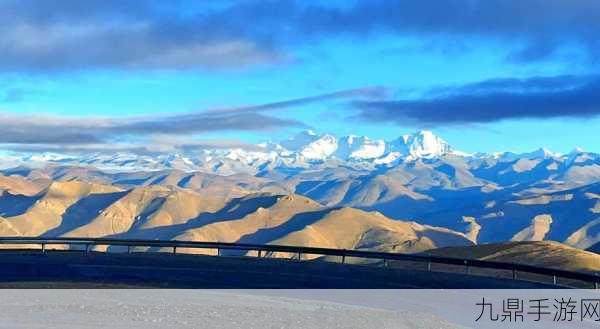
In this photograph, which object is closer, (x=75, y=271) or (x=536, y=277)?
(x=75, y=271)

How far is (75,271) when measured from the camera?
26750 mm

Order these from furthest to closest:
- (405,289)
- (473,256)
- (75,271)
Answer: (473,256) < (75,271) < (405,289)

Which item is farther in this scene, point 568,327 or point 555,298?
point 555,298

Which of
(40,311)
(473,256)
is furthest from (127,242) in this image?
(473,256)

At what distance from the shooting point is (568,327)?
15.8 m

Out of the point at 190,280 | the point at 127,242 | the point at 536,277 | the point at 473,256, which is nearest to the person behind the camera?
the point at 190,280

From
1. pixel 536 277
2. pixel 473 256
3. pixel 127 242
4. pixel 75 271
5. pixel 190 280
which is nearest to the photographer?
pixel 190 280

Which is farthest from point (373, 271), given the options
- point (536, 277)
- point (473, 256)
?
point (473, 256)

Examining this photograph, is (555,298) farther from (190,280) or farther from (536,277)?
(536,277)

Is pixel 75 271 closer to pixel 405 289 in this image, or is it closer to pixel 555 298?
pixel 405 289

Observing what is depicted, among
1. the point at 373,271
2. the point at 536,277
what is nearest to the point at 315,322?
the point at 373,271

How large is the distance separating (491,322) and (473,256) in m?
44.3

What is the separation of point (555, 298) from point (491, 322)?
4881mm

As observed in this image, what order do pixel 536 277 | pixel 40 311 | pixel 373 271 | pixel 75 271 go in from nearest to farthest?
1. pixel 40 311
2. pixel 75 271
3. pixel 373 271
4. pixel 536 277
